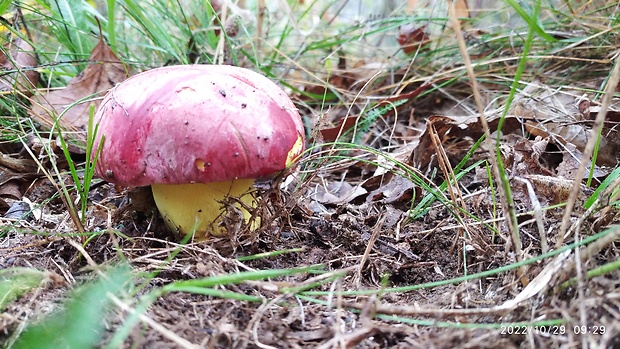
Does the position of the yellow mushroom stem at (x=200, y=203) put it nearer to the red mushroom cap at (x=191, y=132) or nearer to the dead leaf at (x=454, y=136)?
the red mushroom cap at (x=191, y=132)

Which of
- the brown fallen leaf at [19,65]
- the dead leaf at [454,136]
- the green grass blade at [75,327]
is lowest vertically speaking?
the dead leaf at [454,136]

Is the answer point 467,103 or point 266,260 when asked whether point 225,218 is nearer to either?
point 266,260

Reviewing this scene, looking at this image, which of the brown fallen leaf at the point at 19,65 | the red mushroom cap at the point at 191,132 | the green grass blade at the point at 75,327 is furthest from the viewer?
the brown fallen leaf at the point at 19,65

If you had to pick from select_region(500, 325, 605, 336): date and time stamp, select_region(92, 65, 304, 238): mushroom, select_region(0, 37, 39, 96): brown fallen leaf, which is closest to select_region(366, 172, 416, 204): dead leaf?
select_region(92, 65, 304, 238): mushroom

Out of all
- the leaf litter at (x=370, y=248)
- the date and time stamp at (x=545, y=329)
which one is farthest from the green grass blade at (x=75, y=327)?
the date and time stamp at (x=545, y=329)

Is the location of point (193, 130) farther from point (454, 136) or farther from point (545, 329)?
point (454, 136)

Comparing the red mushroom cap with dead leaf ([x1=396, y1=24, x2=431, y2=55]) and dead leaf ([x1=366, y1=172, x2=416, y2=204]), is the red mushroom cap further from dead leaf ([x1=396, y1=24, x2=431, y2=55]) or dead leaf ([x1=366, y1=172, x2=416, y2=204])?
dead leaf ([x1=396, y1=24, x2=431, y2=55])

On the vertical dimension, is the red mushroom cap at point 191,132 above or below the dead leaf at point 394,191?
above

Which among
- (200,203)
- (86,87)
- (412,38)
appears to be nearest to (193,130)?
(200,203)
